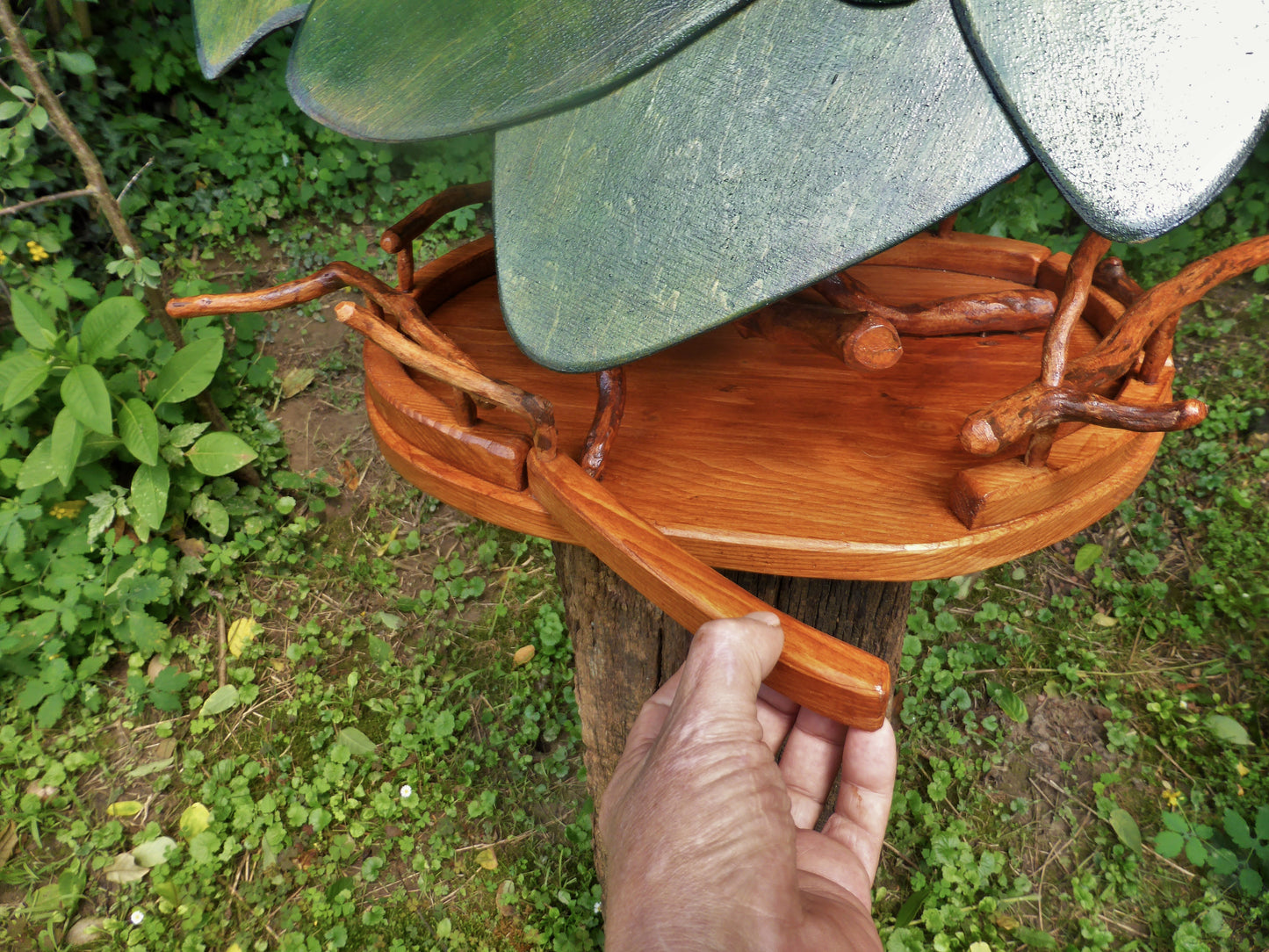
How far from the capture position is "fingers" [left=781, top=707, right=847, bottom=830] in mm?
1010

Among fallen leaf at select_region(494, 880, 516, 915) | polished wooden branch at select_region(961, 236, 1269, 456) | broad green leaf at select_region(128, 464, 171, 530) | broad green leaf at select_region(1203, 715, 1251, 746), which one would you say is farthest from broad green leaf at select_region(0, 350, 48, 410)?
broad green leaf at select_region(1203, 715, 1251, 746)

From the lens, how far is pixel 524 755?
184cm

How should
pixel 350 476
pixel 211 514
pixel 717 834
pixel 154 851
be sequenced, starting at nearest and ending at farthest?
1. pixel 717 834
2. pixel 154 851
3. pixel 211 514
4. pixel 350 476

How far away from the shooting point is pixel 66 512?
6.69ft

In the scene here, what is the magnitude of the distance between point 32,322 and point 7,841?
1149mm

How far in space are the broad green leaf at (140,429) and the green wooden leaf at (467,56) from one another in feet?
4.57

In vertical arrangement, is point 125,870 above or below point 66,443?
below

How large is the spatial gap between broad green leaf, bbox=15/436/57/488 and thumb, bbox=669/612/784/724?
5.75 ft

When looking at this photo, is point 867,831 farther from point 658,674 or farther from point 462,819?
point 462,819

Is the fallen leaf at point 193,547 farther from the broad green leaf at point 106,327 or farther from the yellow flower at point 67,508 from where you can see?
the broad green leaf at point 106,327

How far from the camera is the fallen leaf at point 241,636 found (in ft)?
6.68

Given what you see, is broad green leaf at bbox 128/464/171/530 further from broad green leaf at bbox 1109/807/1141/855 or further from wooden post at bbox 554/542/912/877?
broad green leaf at bbox 1109/807/1141/855

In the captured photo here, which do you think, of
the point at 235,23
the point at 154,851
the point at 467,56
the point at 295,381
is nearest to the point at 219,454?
the point at 295,381

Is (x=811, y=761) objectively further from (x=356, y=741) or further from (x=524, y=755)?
(x=356, y=741)
